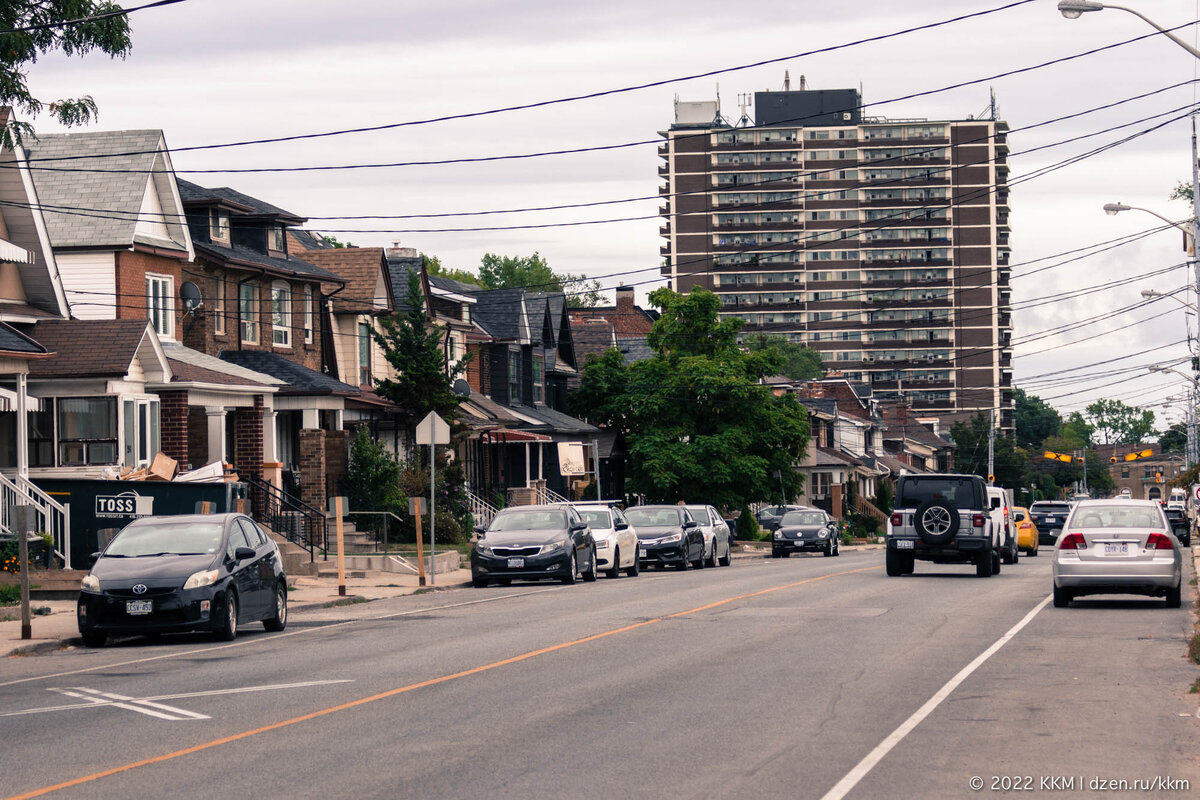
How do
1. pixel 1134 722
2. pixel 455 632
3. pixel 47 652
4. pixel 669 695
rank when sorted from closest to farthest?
pixel 1134 722 → pixel 669 695 → pixel 47 652 → pixel 455 632

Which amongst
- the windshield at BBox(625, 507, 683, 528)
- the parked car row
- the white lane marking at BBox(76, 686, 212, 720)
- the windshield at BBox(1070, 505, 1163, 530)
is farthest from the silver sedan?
the windshield at BBox(625, 507, 683, 528)

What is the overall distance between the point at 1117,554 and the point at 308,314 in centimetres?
2655

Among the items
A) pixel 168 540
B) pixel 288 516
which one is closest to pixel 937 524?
pixel 288 516

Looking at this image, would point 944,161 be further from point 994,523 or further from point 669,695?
point 669,695

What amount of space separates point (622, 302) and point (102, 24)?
7390 centimetres

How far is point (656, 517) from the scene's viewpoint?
38250 mm

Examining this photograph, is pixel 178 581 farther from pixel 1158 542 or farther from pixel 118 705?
pixel 1158 542

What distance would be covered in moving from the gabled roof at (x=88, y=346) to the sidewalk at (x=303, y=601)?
5527 millimetres

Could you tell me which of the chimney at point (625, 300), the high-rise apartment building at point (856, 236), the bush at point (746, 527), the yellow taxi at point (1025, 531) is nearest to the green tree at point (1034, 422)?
the high-rise apartment building at point (856, 236)

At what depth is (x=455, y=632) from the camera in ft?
64.1

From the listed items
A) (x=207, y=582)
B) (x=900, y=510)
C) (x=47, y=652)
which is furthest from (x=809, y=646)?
(x=900, y=510)

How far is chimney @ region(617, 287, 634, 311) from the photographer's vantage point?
9388 cm

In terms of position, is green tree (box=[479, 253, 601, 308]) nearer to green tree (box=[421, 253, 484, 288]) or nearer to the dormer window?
green tree (box=[421, 253, 484, 288])

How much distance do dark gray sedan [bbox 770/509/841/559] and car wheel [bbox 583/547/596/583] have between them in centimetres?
1841
